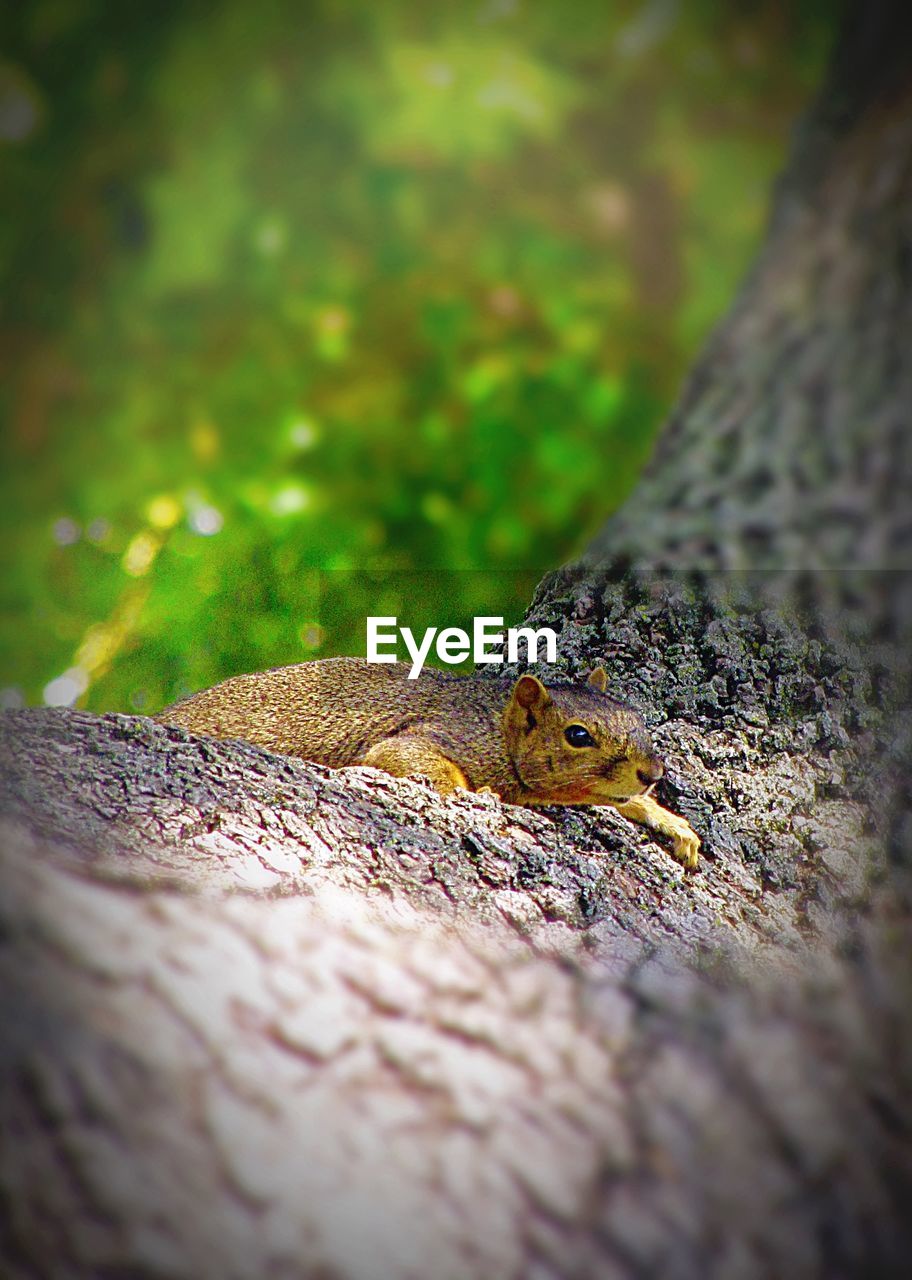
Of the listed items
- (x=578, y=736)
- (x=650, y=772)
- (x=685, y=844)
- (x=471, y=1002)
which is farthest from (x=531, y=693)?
(x=471, y=1002)

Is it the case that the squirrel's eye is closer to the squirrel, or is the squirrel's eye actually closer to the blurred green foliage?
the squirrel

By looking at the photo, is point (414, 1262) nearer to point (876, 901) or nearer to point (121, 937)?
point (121, 937)

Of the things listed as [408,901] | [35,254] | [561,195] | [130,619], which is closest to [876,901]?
[408,901]

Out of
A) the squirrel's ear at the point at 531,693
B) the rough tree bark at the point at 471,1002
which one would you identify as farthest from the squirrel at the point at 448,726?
the rough tree bark at the point at 471,1002

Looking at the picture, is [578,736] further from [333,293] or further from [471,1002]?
[333,293]

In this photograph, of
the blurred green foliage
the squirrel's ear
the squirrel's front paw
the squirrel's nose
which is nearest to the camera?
the squirrel's front paw

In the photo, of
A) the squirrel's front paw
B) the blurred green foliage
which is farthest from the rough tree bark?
the blurred green foliage

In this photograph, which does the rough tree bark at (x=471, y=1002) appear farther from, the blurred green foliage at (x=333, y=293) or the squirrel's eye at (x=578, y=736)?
the blurred green foliage at (x=333, y=293)
